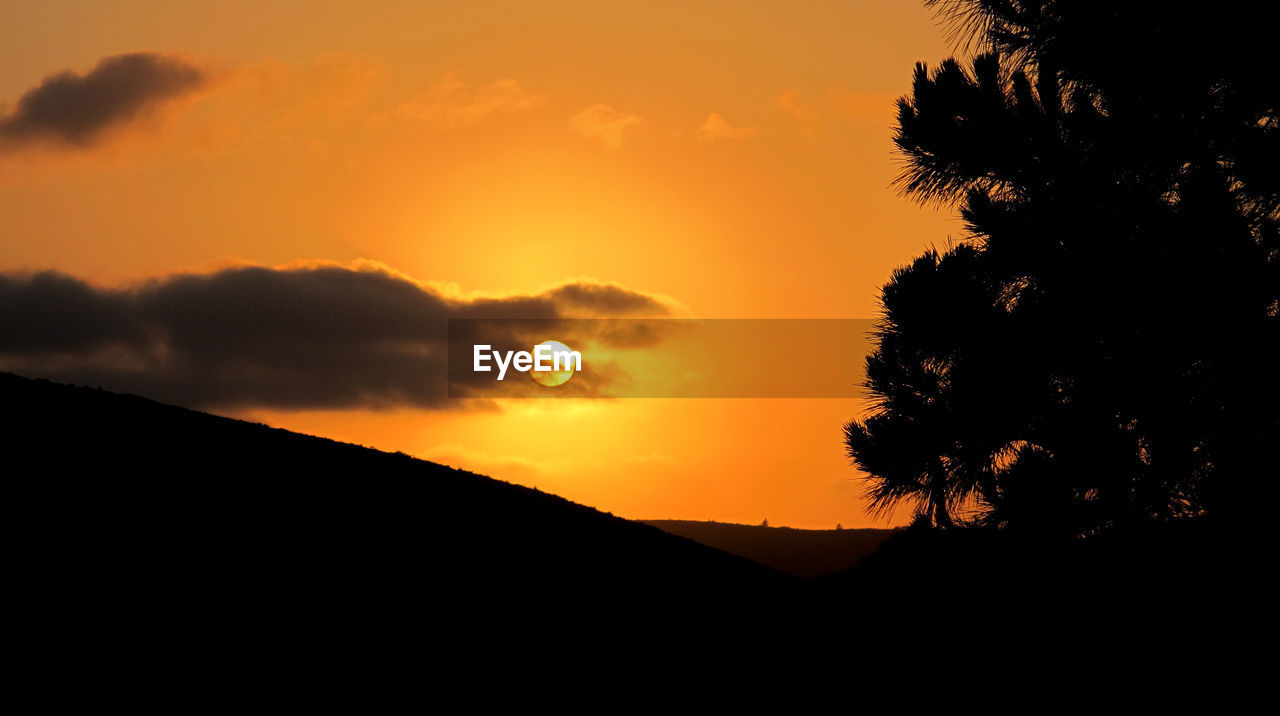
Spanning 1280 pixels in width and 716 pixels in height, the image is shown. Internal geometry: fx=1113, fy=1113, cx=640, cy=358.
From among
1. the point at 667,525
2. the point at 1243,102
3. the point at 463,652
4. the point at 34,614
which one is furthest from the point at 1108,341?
the point at 667,525

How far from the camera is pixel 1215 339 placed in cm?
1505

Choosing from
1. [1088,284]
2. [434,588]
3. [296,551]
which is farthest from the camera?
[1088,284]

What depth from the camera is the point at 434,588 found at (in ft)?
34.7

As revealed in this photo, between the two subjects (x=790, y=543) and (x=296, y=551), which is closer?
(x=296, y=551)

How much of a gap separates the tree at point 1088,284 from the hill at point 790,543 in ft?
59.8

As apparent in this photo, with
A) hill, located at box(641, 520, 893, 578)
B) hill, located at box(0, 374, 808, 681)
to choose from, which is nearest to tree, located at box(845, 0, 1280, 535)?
hill, located at box(0, 374, 808, 681)

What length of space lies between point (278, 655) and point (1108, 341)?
1224cm

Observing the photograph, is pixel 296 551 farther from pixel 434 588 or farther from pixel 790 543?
pixel 790 543

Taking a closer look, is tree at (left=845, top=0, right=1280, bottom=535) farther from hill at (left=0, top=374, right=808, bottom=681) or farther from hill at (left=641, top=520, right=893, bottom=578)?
hill at (left=641, top=520, right=893, bottom=578)

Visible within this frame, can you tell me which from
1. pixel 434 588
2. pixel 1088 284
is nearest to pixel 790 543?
pixel 1088 284

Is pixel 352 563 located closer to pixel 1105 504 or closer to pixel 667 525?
pixel 1105 504

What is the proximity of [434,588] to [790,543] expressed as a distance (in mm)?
33201

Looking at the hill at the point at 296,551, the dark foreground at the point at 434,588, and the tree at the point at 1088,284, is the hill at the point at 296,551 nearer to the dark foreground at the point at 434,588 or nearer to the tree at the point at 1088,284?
the dark foreground at the point at 434,588

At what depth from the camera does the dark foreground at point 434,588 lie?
30.0 ft
